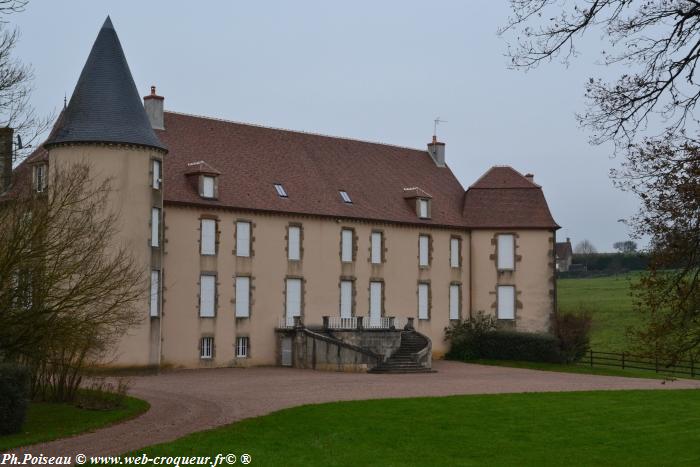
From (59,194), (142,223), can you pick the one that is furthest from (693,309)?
(142,223)

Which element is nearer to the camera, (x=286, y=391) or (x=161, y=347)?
(x=286, y=391)

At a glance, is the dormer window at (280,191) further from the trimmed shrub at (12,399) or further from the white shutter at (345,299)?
the trimmed shrub at (12,399)

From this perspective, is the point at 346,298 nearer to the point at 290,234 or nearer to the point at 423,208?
the point at 290,234

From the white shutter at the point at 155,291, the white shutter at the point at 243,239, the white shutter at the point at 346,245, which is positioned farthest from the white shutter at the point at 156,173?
the white shutter at the point at 346,245

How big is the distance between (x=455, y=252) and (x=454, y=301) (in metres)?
2.09

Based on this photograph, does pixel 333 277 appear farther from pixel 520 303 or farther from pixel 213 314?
pixel 520 303

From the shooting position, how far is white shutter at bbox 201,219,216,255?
110 feet

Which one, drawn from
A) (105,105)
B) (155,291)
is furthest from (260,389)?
(105,105)

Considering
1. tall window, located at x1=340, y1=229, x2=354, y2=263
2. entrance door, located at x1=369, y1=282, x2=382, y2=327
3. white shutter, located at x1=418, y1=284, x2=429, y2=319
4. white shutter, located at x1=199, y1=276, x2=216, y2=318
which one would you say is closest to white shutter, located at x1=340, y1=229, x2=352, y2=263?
tall window, located at x1=340, y1=229, x2=354, y2=263

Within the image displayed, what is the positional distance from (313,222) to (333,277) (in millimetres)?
2333

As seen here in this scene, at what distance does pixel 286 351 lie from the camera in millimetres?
35125

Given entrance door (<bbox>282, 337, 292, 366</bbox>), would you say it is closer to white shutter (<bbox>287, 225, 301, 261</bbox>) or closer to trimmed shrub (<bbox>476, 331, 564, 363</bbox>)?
white shutter (<bbox>287, 225, 301, 261</bbox>)

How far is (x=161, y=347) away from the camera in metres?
32.1

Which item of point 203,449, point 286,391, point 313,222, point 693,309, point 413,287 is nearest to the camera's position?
point 693,309
